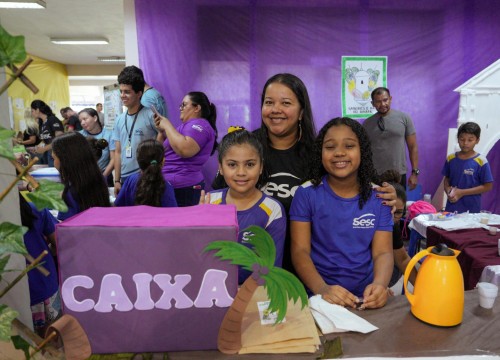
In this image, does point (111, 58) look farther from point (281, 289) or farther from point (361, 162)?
point (281, 289)

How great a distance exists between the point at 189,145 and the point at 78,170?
27.4 inches

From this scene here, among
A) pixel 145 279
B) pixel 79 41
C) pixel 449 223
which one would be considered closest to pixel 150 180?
pixel 145 279

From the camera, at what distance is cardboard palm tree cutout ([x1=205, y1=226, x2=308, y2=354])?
2.49 feet

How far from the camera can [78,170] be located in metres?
2.06

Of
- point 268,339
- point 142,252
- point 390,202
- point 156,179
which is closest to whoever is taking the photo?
point 142,252

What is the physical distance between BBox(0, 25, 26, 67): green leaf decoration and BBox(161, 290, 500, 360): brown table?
25.4 inches

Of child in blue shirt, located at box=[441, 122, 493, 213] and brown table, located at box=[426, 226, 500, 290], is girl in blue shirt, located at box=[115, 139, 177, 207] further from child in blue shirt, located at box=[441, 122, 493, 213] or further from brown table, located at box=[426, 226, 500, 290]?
child in blue shirt, located at box=[441, 122, 493, 213]

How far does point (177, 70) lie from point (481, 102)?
340cm

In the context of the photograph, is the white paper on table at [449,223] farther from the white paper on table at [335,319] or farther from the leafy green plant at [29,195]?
the leafy green plant at [29,195]

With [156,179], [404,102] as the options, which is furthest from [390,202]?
[404,102]

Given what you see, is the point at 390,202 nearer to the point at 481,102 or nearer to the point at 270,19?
the point at 270,19

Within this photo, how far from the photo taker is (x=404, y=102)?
4.43 m

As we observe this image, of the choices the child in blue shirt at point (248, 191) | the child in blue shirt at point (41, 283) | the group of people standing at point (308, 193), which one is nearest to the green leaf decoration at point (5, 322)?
the group of people standing at point (308, 193)

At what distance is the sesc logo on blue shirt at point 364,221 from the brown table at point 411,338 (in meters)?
0.32
